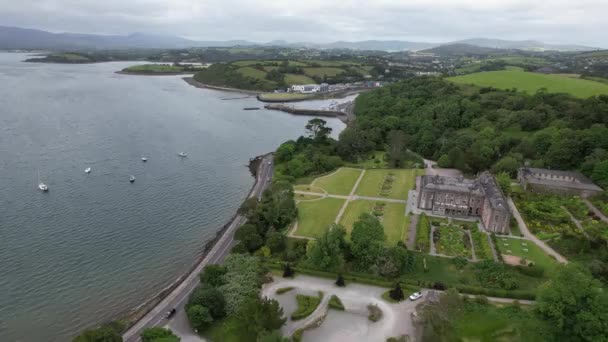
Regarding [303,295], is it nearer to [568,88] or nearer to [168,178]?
[168,178]

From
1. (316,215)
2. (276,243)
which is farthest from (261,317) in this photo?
(316,215)

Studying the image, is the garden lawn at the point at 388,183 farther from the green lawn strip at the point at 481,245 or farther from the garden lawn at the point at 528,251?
the garden lawn at the point at 528,251

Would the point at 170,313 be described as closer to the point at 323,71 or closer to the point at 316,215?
the point at 316,215

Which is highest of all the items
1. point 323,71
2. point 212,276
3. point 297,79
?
point 323,71

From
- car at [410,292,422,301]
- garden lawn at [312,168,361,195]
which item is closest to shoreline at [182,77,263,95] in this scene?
garden lawn at [312,168,361,195]

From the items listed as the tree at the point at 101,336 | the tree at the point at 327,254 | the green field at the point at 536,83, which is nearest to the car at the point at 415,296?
the tree at the point at 327,254

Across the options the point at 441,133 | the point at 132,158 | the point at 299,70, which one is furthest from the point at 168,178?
the point at 299,70
